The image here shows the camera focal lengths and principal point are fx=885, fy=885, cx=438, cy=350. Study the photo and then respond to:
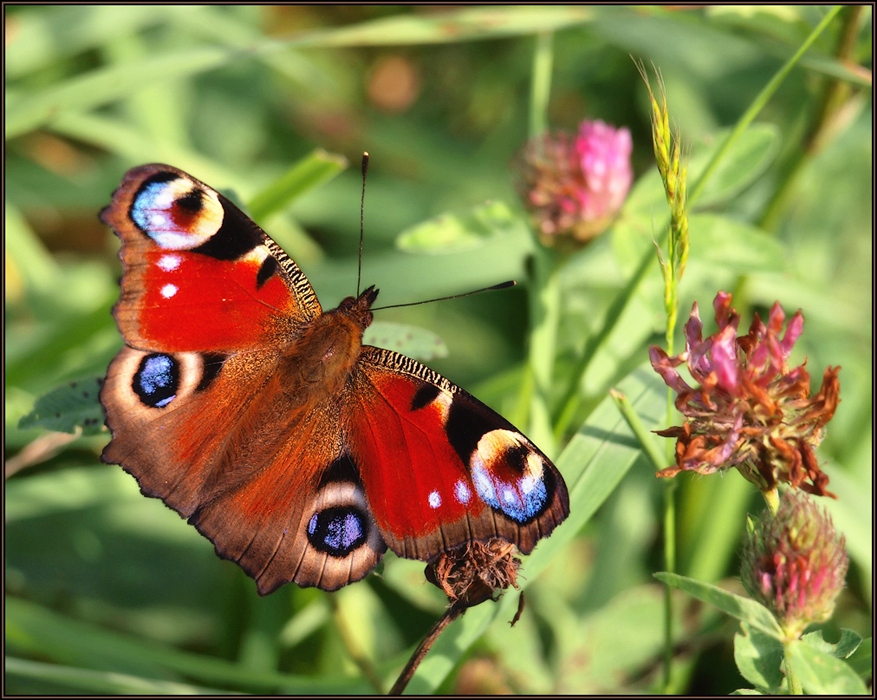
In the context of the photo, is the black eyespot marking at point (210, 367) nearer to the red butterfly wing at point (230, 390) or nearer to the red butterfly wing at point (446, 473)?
the red butterfly wing at point (230, 390)

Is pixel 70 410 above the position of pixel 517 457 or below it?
below

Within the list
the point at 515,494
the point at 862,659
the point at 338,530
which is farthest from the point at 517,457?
the point at 862,659

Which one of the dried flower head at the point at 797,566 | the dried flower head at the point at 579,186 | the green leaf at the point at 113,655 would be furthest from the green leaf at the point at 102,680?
the dried flower head at the point at 579,186

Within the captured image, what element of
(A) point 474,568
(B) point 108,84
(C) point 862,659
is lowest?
(C) point 862,659

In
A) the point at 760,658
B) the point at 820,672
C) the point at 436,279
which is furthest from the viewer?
the point at 436,279

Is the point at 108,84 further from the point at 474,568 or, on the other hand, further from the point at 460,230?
the point at 474,568

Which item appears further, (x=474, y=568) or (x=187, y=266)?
(x=187, y=266)

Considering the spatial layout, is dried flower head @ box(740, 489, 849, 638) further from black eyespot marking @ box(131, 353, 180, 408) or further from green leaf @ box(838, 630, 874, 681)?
black eyespot marking @ box(131, 353, 180, 408)
